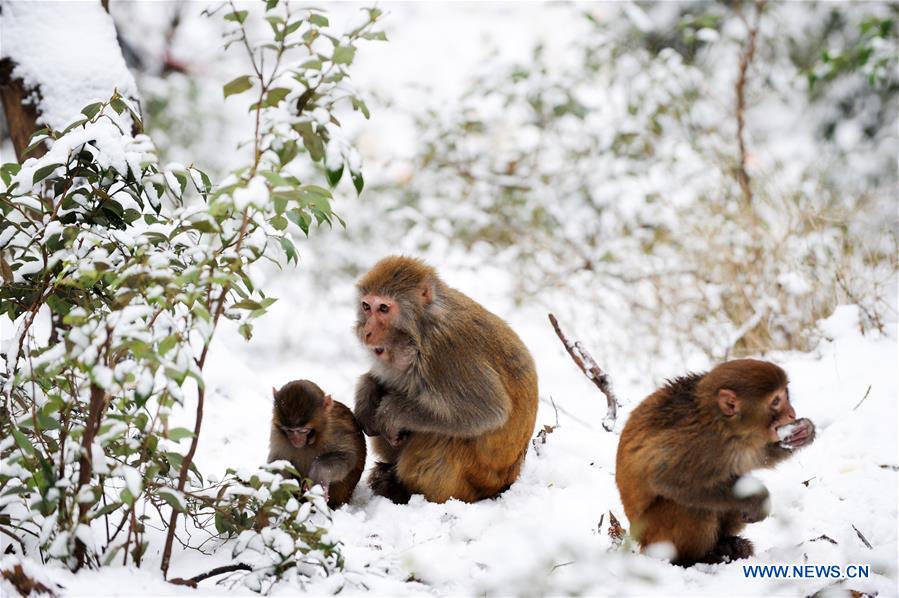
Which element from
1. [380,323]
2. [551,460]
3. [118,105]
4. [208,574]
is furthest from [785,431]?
[118,105]

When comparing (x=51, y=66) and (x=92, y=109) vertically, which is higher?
(x=51, y=66)

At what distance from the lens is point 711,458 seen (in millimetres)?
3062

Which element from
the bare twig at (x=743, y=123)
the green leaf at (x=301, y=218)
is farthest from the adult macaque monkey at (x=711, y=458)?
the bare twig at (x=743, y=123)

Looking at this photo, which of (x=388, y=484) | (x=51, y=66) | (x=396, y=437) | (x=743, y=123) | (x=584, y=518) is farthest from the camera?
(x=743, y=123)

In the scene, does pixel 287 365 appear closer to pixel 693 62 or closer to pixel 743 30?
pixel 693 62

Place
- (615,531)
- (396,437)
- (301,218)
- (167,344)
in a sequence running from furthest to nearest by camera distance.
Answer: (396,437), (615,531), (301,218), (167,344)

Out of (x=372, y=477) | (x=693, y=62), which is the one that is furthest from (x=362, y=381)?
(x=693, y=62)

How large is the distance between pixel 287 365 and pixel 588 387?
14.9 ft

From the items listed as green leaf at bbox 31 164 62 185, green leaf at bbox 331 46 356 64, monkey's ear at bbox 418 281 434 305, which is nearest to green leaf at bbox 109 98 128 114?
green leaf at bbox 31 164 62 185

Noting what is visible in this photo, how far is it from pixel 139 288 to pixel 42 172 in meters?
0.70

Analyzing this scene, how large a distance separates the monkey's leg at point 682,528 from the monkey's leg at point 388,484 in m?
1.12

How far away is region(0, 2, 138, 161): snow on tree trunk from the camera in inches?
166

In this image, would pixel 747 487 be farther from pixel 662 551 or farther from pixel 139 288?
pixel 139 288

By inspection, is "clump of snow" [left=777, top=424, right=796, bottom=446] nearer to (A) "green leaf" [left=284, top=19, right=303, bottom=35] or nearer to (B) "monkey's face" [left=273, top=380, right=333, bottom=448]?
(B) "monkey's face" [left=273, top=380, right=333, bottom=448]
